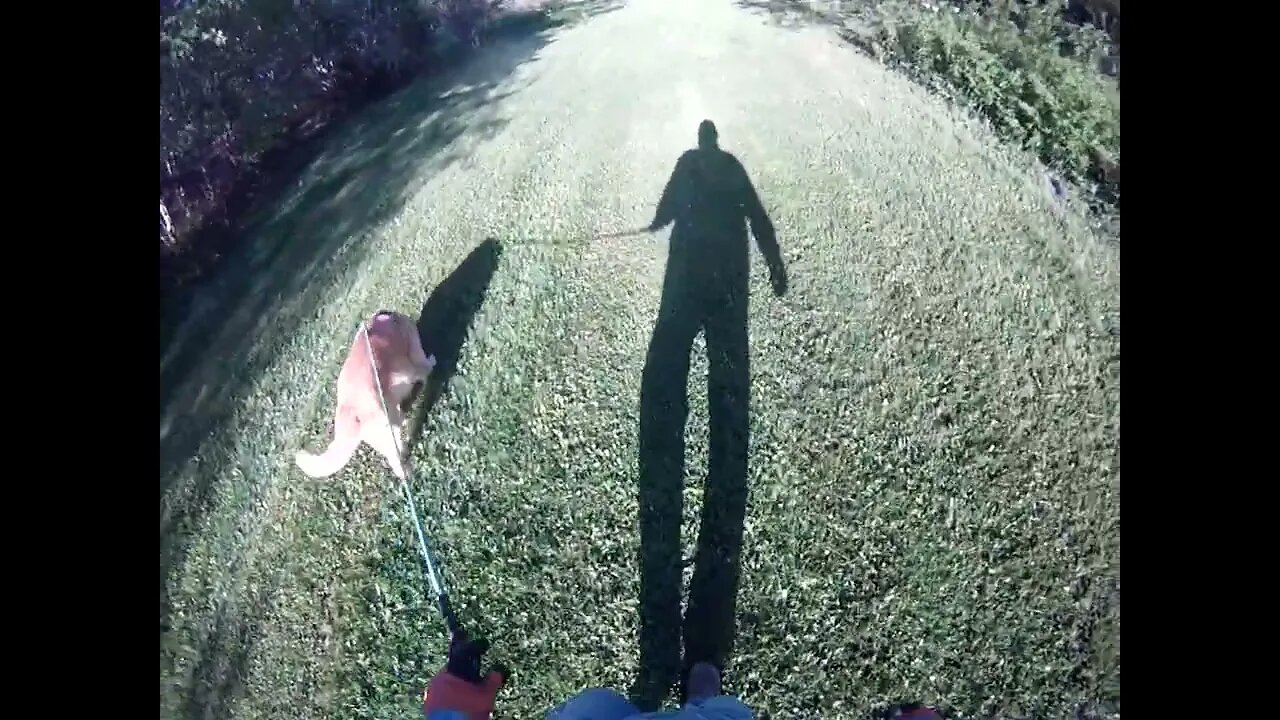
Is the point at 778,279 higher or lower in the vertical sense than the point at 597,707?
higher

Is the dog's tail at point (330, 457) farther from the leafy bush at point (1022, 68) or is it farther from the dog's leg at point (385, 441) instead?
the leafy bush at point (1022, 68)

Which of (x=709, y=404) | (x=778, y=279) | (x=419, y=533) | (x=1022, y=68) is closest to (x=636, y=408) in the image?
(x=709, y=404)

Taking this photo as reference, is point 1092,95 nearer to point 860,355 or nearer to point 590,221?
point 860,355

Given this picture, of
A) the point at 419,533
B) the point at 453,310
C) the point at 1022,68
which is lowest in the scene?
the point at 419,533

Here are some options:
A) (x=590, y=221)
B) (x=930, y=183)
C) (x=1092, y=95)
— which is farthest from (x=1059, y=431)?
(x=590, y=221)

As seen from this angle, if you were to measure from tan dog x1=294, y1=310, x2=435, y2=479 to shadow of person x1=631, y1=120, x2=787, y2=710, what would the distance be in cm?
55

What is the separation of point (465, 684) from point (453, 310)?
833mm

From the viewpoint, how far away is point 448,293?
176cm

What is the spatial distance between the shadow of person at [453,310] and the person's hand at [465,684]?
0.58 m

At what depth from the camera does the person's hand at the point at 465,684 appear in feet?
4.99

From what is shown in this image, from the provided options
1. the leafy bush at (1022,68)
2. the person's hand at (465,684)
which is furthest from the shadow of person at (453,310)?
the leafy bush at (1022,68)

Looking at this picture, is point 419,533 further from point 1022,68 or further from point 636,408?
point 1022,68

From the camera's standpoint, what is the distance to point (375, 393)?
1.66 m
